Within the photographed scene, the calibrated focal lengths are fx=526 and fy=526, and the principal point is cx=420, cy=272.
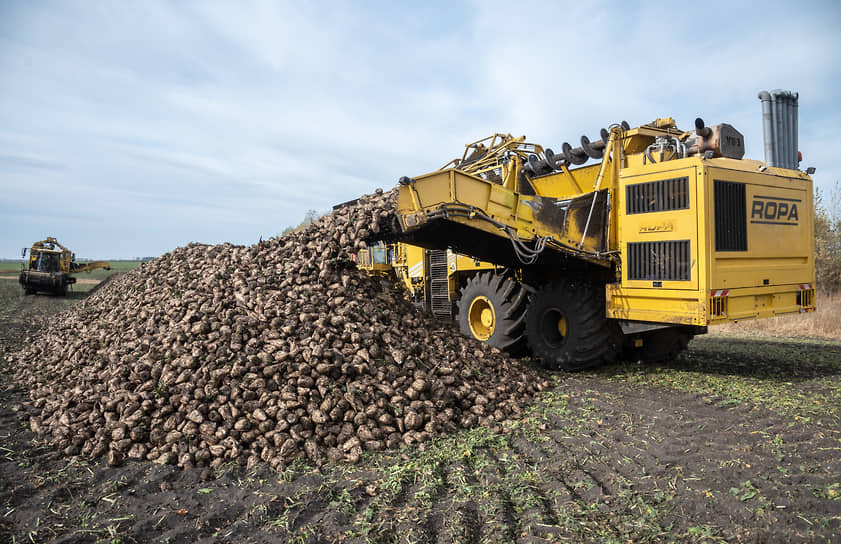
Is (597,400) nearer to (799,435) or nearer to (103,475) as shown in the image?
(799,435)

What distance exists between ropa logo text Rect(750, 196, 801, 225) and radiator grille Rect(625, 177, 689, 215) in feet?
3.28

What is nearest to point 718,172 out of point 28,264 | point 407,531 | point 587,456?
point 587,456

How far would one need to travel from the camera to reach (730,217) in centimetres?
602

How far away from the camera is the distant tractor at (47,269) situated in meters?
24.0

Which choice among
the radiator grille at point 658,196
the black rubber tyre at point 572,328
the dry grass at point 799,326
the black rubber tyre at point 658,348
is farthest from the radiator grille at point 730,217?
the dry grass at point 799,326

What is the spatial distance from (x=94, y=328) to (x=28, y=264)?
22.9 m

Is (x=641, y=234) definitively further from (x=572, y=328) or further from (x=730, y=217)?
(x=572, y=328)

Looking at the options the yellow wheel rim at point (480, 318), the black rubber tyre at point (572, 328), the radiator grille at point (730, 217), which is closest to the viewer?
the radiator grille at point (730, 217)

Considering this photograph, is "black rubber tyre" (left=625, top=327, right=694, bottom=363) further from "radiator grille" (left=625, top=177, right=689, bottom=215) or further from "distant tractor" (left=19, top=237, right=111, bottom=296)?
"distant tractor" (left=19, top=237, right=111, bottom=296)

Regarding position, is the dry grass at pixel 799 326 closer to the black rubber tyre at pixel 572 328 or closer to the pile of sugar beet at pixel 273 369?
the black rubber tyre at pixel 572 328

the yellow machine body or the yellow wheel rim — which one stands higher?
the yellow machine body

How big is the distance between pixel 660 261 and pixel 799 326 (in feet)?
28.4

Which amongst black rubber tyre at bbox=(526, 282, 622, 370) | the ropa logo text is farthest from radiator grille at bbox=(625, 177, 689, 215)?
black rubber tyre at bbox=(526, 282, 622, 370)

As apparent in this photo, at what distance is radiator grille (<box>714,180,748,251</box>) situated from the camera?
233 inches
